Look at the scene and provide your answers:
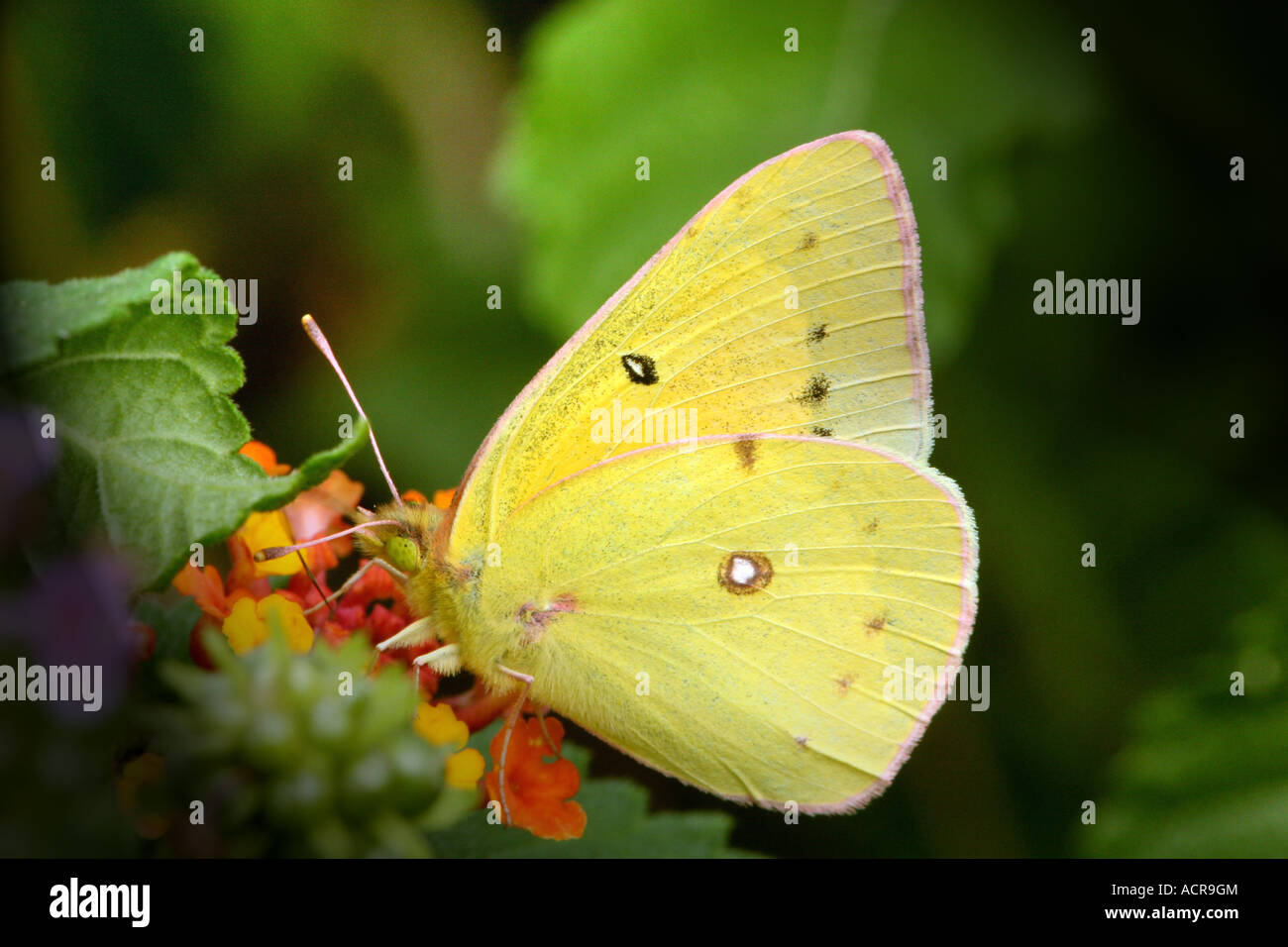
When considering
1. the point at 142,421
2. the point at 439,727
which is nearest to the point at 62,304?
the point at 142,421

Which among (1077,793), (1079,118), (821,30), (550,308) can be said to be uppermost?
(821,30)

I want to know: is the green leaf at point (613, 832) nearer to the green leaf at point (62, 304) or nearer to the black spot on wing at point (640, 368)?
the black spot on wing at point (640, 368)
